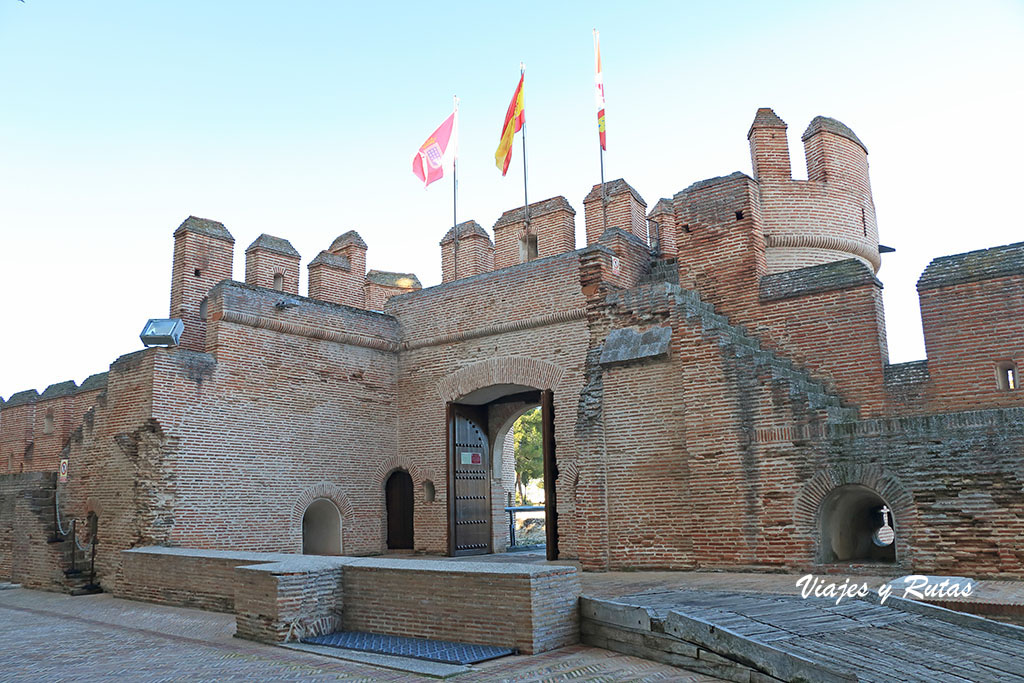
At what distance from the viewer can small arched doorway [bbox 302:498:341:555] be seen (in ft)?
50.1

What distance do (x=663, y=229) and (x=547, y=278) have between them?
4566 millimetres

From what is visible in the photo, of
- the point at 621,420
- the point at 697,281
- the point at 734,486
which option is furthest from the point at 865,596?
the point at 697,281

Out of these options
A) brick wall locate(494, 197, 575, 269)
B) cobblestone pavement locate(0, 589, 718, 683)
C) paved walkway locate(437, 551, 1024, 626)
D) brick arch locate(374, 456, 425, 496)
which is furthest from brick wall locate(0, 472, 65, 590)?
brick wall locate(494, 197, 575, 269)

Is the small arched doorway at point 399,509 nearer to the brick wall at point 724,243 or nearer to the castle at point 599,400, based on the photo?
the castle at point 599,400

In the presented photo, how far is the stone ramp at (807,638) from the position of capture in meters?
5.44

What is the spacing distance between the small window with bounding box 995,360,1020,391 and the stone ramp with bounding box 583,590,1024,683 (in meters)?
3.90

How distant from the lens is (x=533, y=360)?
46.4ft

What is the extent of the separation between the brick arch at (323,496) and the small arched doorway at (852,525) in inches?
346

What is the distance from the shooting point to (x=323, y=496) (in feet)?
48.8

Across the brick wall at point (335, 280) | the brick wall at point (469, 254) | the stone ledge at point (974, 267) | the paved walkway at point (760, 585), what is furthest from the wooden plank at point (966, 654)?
the brick wall at point (335, 280)

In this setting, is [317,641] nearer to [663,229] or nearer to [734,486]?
[734,486]

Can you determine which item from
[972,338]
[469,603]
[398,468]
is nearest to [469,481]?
[398,468]

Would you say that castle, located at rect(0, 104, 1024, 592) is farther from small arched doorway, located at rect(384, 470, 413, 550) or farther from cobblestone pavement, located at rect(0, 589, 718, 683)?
cobblestone pavement, located at rect(0, 589, 718, 683)

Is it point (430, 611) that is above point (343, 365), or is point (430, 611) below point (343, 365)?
below
